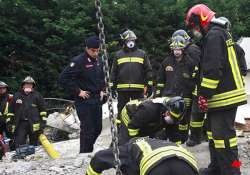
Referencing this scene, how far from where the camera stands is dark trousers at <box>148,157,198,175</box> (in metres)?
3.12

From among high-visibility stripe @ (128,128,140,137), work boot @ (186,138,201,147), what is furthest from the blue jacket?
high-visibility stripe @ (128,128,140,137)

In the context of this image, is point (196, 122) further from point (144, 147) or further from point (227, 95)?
point (144, 147)

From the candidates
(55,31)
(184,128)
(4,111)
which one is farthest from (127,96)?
(55,31)

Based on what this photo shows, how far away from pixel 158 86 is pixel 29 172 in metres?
2.34

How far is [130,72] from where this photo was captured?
25.4 feet

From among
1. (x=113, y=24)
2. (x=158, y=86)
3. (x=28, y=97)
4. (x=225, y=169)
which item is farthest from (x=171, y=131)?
(x=113, y=24)

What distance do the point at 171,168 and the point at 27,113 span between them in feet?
19.6

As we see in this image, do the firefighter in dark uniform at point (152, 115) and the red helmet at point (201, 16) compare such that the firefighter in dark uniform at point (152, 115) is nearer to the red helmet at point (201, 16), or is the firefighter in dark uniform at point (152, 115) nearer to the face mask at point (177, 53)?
the red helmet at point (201, 16)

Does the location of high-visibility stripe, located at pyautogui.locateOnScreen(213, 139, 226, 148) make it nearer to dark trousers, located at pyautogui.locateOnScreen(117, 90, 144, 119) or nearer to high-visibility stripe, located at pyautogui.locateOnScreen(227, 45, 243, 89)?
high-visibility stripe, located at pyautogui.locateOnScreen(227, 45, 243, 89)

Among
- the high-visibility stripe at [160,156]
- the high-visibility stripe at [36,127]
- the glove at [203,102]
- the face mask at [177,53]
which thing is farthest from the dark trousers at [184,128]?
the high-visibility stripe at [160,156]

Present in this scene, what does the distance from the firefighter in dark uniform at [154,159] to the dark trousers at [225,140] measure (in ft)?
5.49


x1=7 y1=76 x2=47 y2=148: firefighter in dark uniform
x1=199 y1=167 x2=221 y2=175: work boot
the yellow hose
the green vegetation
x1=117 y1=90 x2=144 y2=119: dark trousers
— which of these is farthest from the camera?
the green vegetation

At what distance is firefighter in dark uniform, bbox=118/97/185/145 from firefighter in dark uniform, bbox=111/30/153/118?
2.55m

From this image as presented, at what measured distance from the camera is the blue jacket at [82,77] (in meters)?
6.79
